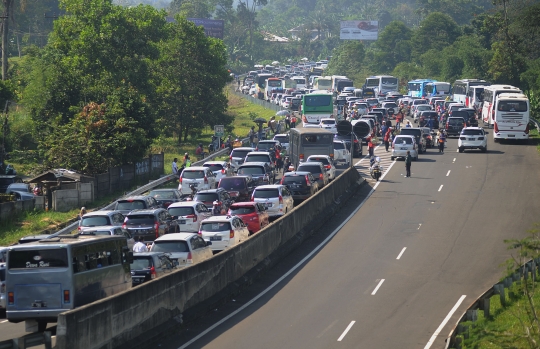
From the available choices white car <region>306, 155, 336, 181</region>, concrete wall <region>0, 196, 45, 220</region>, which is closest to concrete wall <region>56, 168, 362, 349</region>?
white car <region>306, 155, 336, 181</region>

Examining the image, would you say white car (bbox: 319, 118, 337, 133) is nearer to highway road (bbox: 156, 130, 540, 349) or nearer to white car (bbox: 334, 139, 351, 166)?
white car (bbox: 334, 139, 351, 166)

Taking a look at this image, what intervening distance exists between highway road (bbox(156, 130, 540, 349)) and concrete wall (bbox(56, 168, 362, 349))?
0.49 m

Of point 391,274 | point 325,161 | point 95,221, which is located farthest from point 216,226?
point 325,161

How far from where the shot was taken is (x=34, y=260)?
19516 mm

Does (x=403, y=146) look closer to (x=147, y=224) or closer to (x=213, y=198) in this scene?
(x=213, y=198)

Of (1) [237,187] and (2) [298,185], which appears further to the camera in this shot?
(2) [298,185]

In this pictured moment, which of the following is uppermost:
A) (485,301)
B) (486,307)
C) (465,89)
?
(465,89)

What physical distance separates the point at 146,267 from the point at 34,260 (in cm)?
467

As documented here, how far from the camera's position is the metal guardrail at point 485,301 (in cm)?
1862

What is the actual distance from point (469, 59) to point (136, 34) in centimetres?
5145

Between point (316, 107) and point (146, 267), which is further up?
point (316, 107)

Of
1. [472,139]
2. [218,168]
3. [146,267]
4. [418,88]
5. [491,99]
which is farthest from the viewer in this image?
[418,88]

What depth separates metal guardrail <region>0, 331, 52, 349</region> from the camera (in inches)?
630

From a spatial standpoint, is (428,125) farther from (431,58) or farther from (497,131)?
(431,58)
